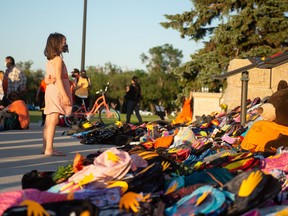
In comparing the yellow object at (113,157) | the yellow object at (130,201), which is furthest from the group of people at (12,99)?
the yellow object at (130,201)

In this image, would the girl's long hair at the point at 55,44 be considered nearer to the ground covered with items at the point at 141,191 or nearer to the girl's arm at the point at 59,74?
the girl's arm at the point at 59,74

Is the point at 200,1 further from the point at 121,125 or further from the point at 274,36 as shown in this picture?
the point at 121,125

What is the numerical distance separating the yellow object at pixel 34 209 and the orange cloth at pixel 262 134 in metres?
3.75

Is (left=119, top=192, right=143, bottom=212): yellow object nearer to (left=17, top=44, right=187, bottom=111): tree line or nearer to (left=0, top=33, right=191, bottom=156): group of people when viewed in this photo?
(left=0, top=33, right=191, bottom=156): group of people

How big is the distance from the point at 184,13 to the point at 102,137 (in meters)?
18.7

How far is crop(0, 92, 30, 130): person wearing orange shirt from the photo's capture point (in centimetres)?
1246

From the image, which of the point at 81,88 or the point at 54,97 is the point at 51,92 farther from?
the point at 81,88

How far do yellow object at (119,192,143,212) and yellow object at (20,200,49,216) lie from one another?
19.9 inches

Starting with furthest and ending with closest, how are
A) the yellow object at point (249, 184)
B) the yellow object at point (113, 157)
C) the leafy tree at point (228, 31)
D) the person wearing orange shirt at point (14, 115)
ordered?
the leafy tree at point (228, 31), the person wearing orange shirt at point (14, 115), the yellow object at point (113, 157), the yellow object at point (249, 184)

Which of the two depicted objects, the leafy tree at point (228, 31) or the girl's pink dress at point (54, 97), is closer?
the girl's pink dress at point (54, 97)

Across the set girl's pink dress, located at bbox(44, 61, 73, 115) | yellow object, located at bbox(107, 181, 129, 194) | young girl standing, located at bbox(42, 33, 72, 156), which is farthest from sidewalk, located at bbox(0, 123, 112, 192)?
yellow object, located at bbox(107, 181, 129, 194)

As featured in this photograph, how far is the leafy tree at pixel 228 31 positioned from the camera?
81.1 feet

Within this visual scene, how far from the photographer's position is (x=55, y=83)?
698 centimetres

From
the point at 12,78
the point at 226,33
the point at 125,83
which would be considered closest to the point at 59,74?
the point at 12,78
